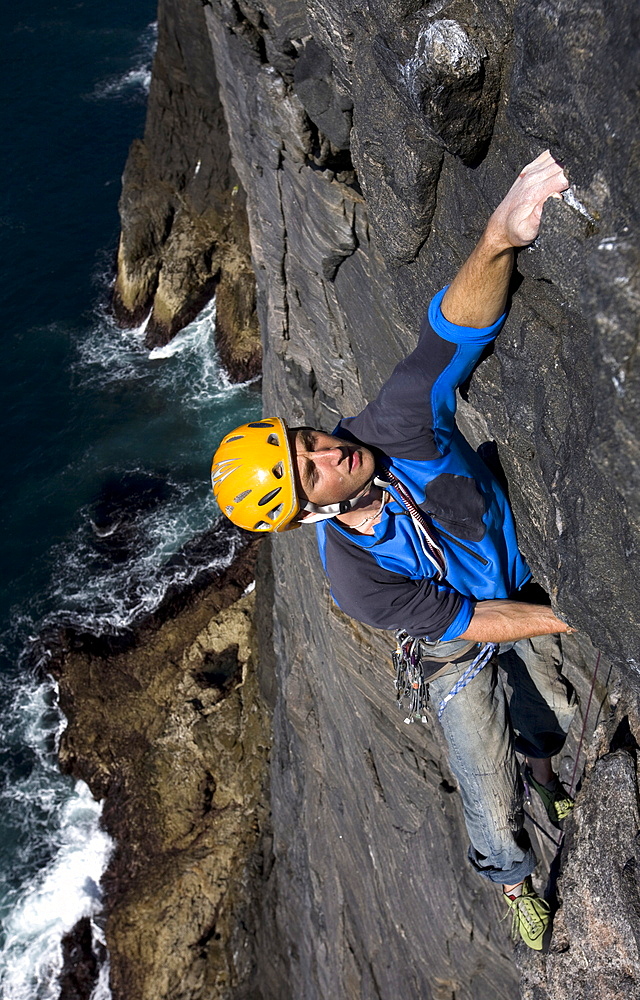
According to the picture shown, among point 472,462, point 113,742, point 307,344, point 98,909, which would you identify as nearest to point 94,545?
point 113,742

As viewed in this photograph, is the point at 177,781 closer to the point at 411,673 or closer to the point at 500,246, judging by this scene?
the point at 411,673

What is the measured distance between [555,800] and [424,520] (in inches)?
88.0

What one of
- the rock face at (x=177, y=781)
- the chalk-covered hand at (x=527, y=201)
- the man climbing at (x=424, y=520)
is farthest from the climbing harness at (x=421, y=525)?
the rock face at (x=177, y=781)

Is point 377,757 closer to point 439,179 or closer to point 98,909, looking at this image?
point 439,179

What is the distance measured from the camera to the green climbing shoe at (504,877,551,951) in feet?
16.1

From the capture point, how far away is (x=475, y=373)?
4.28 metres

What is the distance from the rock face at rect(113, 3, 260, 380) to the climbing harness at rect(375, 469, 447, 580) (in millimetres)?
19430

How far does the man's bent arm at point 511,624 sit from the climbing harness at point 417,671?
41cm

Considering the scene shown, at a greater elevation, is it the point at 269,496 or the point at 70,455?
the point at 269,496

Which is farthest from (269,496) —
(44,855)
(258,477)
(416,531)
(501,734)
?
(44,855)

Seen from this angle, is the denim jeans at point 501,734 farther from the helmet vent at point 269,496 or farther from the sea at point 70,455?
the sea at point 70,455

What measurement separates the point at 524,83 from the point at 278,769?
11532 mm

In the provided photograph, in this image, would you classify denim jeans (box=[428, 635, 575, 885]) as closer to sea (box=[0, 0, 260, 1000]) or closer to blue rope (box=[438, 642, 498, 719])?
blue rope (box=[438, 642, 498, 719])

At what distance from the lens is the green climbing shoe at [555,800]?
5129 mm
